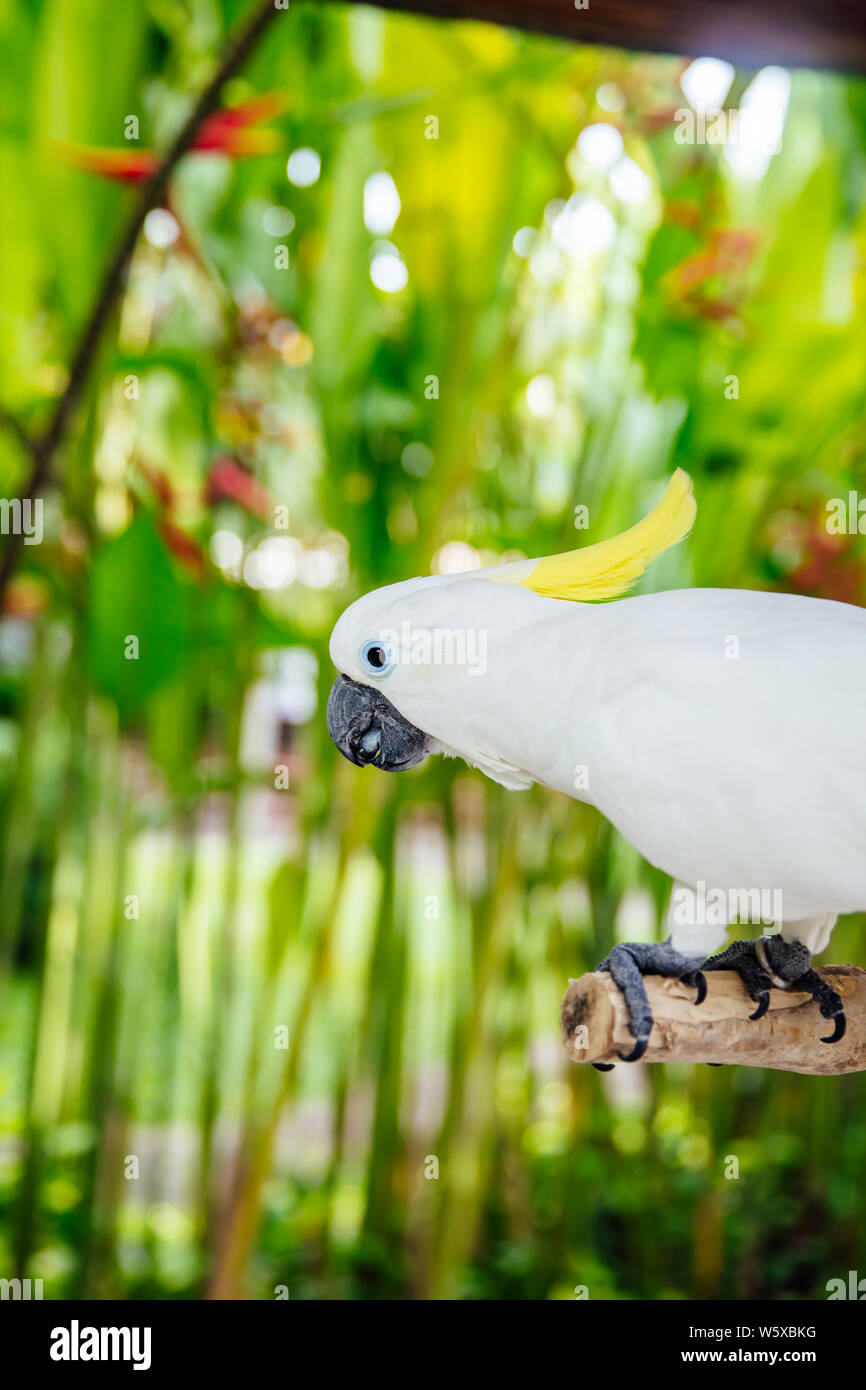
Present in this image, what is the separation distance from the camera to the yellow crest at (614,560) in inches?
27.7

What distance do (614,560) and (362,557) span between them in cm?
61

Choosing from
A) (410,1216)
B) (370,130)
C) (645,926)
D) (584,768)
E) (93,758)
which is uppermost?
(370,130)

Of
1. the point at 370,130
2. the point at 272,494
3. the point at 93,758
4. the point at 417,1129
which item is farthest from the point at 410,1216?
Answer: the point at 370,130

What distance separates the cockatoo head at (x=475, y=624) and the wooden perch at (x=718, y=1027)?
7.4 inches

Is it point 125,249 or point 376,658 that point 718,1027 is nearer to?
point 376,658

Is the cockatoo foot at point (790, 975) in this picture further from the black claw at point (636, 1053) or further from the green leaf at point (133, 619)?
the green leaf at point (133, 619)

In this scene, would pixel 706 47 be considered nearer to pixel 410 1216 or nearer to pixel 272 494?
pixel 272 494

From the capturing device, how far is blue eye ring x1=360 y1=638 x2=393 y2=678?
28.3 inches

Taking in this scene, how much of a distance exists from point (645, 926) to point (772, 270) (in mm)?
963

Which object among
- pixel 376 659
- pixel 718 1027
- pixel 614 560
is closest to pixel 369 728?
pixel 376 659

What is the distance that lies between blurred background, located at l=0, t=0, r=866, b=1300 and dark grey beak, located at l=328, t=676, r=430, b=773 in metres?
0.43

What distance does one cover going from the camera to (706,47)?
1.00 meters

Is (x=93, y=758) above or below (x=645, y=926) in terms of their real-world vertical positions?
above

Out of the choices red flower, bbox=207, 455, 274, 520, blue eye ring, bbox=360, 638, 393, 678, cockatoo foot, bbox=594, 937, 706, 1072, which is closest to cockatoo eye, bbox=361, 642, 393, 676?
blue eye ring, bbox=360, 638, 393, 678
